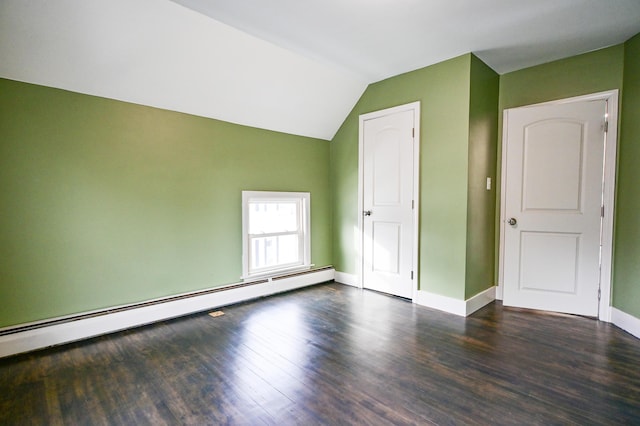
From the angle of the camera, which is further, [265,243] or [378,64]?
[265,243]

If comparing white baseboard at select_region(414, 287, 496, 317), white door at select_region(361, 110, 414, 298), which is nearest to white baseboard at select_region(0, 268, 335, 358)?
white door at select_region(361, 110, 414, 298)

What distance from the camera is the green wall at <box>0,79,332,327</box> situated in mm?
2270

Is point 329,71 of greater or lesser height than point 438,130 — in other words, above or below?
above

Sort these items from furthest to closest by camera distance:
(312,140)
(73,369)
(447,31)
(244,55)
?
(312,140) → (244,55) → (447,31) → (73,369)

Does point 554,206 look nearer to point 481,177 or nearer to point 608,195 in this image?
point 608,195

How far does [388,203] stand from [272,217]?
1407 mm

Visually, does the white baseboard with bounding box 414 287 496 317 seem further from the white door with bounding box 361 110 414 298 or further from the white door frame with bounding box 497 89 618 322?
the white door frame with bounding box 497 89 618 322

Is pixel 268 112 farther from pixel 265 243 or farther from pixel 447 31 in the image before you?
pixel 447 31

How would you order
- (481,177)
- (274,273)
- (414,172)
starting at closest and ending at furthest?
(481,177), (414,172), (274,273)

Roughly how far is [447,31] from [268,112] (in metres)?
1.91

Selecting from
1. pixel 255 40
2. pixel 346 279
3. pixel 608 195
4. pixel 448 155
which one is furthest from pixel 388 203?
pixel 255 40

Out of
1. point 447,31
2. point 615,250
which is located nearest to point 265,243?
point 447,31

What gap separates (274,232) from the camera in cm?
378

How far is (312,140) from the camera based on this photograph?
13.5 feet
